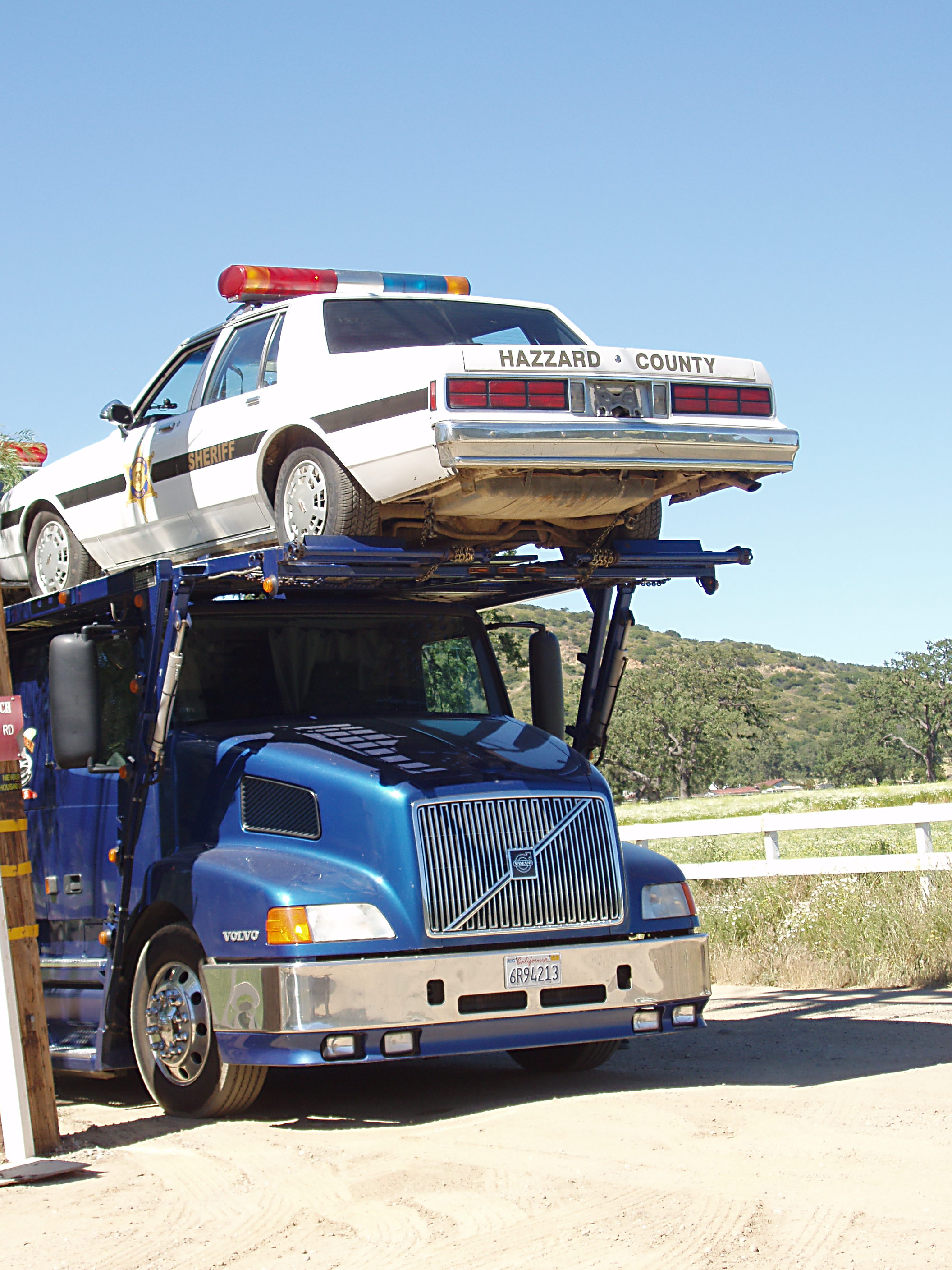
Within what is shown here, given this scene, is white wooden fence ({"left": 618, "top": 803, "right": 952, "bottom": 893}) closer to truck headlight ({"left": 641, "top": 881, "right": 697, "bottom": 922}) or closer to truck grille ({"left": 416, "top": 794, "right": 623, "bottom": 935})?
truck headlight ({"left": 641, "top": 881, "right": 697, "bottom": 922})

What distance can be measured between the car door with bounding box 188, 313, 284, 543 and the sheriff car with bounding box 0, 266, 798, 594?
0.5 inches

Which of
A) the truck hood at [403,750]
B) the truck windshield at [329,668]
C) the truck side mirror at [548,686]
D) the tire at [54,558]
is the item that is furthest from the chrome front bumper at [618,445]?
the tire at [54,558]

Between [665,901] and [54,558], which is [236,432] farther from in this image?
→ [665,901]

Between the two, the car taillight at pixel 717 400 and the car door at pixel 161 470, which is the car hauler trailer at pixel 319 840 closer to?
the car door at pixel 161 470

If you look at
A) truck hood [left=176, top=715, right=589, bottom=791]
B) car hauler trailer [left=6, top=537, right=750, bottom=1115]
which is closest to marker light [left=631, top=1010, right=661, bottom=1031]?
car hauler trailer [left=6, top=537, right=750, bottom=1115]

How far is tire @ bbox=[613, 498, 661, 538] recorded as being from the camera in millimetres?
9023

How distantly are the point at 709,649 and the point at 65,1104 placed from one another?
7764cm

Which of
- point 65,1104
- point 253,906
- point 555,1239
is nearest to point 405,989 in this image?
point 253,906

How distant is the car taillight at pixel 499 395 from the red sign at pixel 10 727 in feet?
7.70

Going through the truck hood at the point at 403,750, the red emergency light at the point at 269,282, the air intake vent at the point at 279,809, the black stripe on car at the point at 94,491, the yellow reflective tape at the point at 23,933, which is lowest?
the yellow reflective tape at the point at 23,933

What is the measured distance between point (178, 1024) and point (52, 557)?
14.7ft

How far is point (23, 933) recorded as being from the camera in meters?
7.14

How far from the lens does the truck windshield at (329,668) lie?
8766 mm

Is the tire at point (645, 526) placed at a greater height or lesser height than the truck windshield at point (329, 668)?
greater
